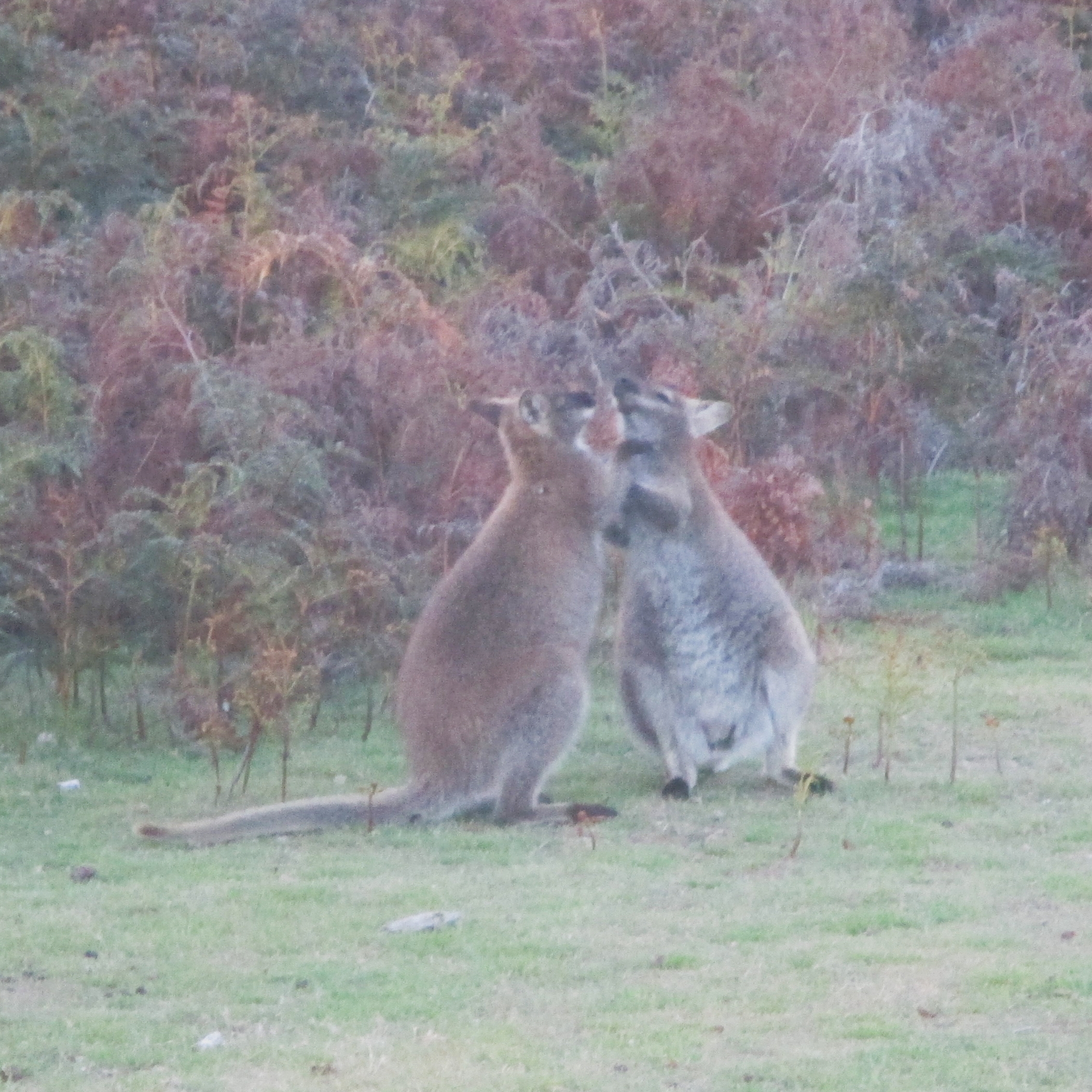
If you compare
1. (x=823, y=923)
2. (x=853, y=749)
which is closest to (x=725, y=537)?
(x=853, y=749)

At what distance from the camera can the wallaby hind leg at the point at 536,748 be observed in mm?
7777

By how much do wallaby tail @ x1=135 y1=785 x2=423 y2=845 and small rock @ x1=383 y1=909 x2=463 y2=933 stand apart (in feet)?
4.14

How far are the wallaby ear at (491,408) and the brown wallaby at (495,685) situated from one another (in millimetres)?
673

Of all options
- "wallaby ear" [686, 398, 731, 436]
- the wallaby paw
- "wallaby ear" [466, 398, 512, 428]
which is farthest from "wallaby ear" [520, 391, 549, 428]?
the wallaby paw

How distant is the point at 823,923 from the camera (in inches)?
250

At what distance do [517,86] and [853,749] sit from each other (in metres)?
10.00

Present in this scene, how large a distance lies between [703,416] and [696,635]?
1.11 metres

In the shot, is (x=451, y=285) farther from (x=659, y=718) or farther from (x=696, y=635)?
(x=659, y=718)

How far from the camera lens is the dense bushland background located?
979cm

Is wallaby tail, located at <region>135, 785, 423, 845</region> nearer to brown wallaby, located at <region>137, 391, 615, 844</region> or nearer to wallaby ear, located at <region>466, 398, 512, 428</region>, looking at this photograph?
brown wallaby, located at <region>137, 391, 615, 844</region>

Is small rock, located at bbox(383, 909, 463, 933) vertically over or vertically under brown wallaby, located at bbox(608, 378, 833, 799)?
under

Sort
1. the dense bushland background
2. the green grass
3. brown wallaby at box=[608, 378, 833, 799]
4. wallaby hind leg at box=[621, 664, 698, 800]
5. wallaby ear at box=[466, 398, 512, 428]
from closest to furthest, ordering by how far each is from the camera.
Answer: wallaby hind leg at box=[621, 664, 698, 800] < brown wallaby at box=[608, 378, 833, 799] < wallaby ear at box=[466, 398, 512, 428] < the dense bushland background < the green grass

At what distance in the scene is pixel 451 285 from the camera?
13.6 metres

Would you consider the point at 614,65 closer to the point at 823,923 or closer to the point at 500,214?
the point at 500,214
